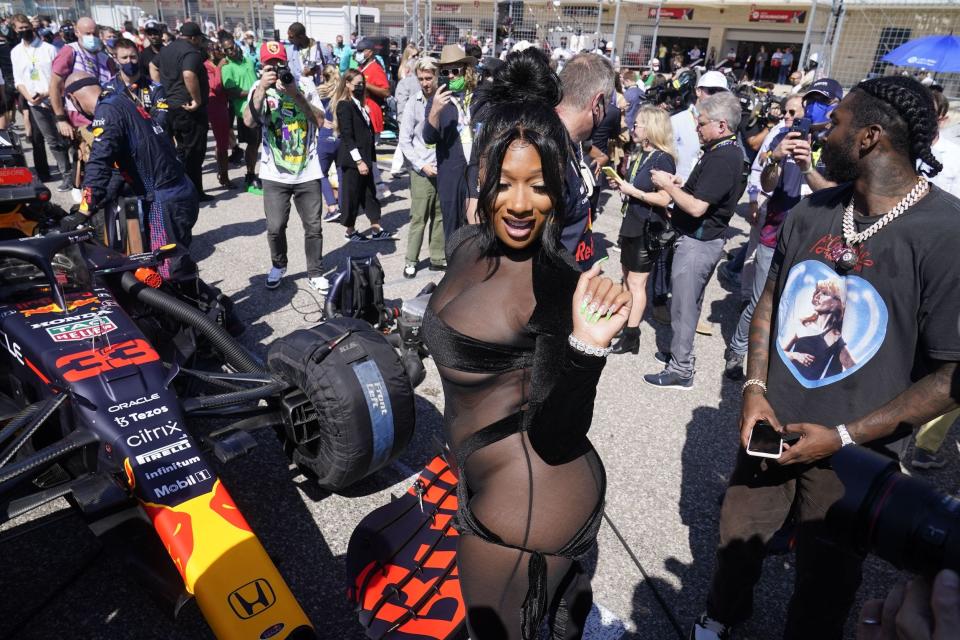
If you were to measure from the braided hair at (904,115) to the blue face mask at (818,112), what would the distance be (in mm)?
2487

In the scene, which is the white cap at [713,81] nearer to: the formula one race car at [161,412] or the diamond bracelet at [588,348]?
the formula one race car at [161,412]

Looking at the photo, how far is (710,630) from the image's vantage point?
2609mm

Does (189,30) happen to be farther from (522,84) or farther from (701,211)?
(522,84)

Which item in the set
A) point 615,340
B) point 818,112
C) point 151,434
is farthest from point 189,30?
point 615,340

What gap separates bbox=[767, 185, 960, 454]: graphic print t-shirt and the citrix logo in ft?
8.16

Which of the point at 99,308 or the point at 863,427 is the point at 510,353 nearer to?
the point at 863,427


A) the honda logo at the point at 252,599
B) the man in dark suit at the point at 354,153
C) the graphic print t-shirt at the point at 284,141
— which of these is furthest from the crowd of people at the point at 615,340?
the man in dark suit at the point at 354,153

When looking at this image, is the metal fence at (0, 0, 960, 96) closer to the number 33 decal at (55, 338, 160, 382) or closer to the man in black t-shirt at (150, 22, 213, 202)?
the man in black t-shirt at (150, 22, 213, 202)

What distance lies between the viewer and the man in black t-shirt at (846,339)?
2039mm

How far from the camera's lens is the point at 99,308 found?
3.29 metres

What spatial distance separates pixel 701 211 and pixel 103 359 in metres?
3.81

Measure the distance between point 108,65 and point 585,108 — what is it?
9782 millimetres

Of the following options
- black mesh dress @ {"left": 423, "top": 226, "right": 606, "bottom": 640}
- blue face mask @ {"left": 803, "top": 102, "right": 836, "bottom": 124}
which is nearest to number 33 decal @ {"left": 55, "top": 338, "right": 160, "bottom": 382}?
black mesh dress @ {"left": 423, "top": 226, "right": 606, "bottom": 640}

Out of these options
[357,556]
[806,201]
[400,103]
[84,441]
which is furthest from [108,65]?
[806,201]
